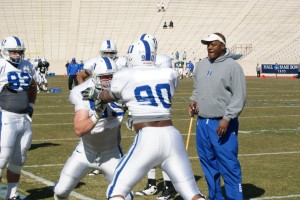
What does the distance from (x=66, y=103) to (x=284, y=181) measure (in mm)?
13514

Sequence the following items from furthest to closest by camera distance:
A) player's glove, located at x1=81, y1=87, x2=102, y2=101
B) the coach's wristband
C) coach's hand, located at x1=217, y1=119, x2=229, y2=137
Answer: coach's hand, located at x1=217, y1=119, x2=229, y2=137 → the coach's wristband → player's glove, located at x1=81, y1=87, x2=102, y2=101

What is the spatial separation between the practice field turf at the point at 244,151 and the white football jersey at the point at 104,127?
1.65m

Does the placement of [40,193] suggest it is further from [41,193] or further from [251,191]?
[251,191]

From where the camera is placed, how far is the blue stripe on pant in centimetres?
692

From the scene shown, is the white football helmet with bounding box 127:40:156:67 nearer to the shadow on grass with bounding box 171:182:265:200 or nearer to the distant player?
the shadow on grass with bounding box 171:182:265:200

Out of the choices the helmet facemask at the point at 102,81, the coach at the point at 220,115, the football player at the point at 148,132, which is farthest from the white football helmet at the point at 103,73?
the coach at the point at 220,115

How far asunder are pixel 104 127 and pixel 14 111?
1891 mm

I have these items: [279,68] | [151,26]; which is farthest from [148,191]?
[151,26]

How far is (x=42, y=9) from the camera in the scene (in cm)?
5269

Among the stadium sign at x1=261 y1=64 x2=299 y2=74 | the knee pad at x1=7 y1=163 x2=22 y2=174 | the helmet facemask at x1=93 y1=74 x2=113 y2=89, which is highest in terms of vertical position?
the helmet facemask at x1=93 y1=74 x2=113 y2=89

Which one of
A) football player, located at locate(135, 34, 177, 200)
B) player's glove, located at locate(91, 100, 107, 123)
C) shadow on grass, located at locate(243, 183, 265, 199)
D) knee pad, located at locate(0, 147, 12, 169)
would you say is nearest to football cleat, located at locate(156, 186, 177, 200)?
football player, located at locate(135, 34, 177, 200)

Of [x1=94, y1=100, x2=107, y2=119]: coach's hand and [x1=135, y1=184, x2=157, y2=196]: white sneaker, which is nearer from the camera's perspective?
[x1=94, y1=100, x2=107, y2=119]: coach's hand

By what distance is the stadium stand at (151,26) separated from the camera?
49875 millimetres

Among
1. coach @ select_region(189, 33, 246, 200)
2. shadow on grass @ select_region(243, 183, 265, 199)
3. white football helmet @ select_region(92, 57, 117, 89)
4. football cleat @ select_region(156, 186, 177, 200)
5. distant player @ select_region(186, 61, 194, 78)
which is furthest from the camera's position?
distant player @ select_region(186, 61, 194, 78)
